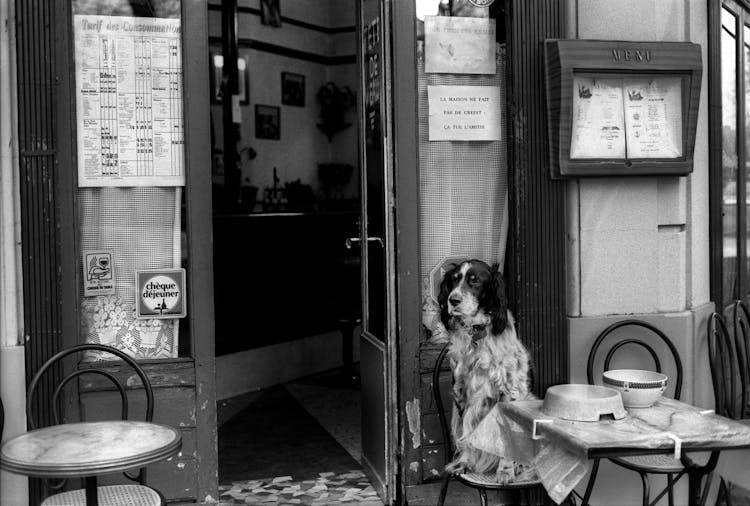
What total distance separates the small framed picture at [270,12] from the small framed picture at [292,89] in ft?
1.66

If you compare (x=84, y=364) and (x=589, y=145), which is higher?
(x=589, y=145)

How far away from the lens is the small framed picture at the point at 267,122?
327 inches

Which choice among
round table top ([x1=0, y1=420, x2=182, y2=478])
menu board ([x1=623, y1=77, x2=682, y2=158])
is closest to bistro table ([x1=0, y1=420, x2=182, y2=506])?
round table top ([x1=0, y1=420, x2=182, y2=478])

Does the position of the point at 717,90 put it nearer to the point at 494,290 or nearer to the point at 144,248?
the point at 494,290

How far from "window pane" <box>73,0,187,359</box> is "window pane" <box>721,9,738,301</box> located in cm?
308

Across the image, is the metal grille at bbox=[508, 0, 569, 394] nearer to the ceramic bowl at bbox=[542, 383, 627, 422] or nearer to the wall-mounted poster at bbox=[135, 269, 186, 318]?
the ceramic bowl at bbox=[542, 383, 627, 422]

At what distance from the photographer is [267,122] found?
330 inches

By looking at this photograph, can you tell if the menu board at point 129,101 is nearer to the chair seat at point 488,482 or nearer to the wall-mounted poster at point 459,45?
the wall-mounted poster at point 459,45

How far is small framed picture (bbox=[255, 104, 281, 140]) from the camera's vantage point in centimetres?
830

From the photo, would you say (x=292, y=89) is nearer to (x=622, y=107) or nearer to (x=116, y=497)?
(x=622, y=107)

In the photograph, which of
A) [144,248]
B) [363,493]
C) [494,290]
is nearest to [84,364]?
[144,248]

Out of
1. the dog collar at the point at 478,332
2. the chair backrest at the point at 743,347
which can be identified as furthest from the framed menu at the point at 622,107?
the chair backrest at the point at 743,347

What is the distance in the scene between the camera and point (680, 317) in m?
4.25

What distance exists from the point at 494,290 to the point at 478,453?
0.68m
